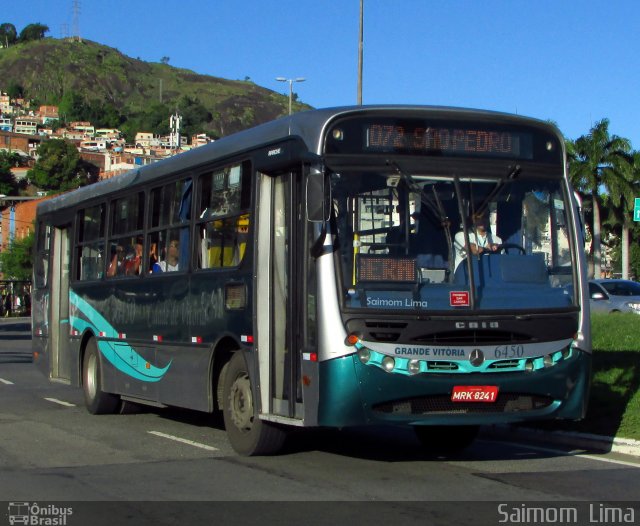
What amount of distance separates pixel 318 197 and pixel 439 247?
1127 mm

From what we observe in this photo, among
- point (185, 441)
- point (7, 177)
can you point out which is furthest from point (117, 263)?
point (7, 177)

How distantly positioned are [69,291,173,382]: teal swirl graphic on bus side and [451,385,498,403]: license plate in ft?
14.3

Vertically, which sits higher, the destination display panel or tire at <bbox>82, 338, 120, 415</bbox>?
the destination display panel

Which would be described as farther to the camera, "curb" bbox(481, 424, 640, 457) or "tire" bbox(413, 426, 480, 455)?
"tire" bbox(413, 426, 480, 455)

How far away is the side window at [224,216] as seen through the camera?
1080 centimetres

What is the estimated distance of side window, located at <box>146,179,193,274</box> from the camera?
40.2ft

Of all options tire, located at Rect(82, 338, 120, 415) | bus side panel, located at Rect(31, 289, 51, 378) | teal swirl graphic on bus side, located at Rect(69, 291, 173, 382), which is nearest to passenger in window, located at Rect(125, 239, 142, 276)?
teal swirl graphic on bus side, located at Rect(69, 291, 173, 382)

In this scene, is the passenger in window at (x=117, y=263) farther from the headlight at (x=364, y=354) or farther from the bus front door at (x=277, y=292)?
the headlight at (x=364, y=354)

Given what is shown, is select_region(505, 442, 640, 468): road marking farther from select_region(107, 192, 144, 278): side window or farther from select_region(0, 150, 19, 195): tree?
select_region(0, 150, 19, 195): tree
